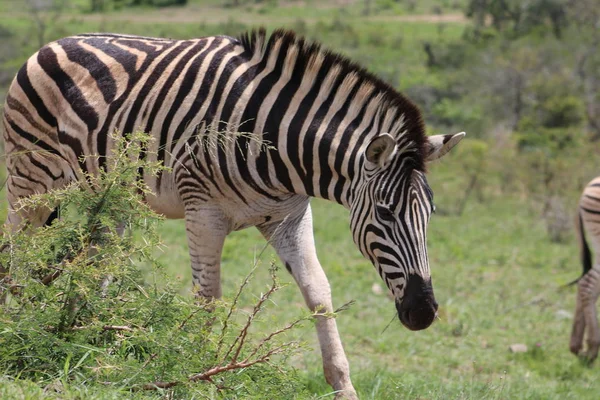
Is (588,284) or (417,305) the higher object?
(417,305)

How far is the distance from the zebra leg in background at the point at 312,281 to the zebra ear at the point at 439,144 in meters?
0.81

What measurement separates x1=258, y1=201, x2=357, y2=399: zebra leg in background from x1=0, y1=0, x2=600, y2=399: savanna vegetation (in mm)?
171

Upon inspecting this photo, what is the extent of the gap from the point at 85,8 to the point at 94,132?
124 feet

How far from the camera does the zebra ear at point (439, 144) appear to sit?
4035mm

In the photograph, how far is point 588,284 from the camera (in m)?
8.50

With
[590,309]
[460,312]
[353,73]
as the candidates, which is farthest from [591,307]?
[353,73]

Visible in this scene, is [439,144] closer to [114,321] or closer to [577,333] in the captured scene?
[114,321]

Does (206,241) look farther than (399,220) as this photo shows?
Yes

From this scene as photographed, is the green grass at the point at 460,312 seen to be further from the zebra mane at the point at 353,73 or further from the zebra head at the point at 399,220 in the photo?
the zebra mane at the point at 353,73

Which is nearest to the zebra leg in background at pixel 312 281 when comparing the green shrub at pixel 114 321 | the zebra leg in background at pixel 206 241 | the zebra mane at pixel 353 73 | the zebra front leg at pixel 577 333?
the zebra leg in background at pixel 206 241

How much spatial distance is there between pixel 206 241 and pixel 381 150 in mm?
1133

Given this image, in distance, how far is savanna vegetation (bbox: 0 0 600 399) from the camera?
316 centimetres

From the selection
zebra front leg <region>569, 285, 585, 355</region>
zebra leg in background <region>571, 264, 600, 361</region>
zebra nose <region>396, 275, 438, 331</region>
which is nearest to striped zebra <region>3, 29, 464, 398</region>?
zebra nose <region>396, 275, 438, 331</region>

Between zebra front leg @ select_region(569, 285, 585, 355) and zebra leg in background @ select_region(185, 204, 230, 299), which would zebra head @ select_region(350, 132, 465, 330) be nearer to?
zebra leg in background @ select_region(185, 204, 230, 299)
